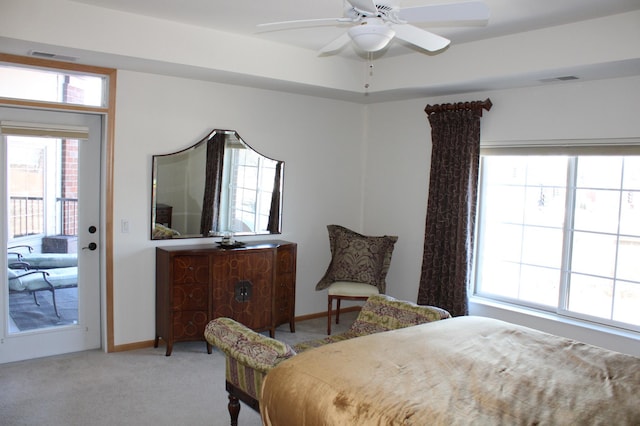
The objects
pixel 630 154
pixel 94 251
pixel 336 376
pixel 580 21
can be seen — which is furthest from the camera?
pixel 94 251

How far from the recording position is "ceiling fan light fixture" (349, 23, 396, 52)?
2.47 m

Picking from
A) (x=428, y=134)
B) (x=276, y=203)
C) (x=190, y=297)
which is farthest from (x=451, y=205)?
(x=190, y=297)

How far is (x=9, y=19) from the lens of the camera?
3457 millimetres

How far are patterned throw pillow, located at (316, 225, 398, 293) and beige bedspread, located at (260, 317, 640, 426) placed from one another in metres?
2.32

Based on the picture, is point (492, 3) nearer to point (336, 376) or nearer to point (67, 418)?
point (336, 376)

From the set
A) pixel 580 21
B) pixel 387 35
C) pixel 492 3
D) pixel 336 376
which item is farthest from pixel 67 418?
pixel 580 21

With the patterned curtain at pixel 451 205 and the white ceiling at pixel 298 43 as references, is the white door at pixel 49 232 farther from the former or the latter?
the patterned curtain at pixel 451 205

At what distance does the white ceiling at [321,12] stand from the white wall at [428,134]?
2.35 feet

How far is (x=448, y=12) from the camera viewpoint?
97.0 inches

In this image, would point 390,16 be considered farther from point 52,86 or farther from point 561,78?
point 52,86

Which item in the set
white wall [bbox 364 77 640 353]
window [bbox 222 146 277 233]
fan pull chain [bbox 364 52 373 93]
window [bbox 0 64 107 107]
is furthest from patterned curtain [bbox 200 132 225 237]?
white wall [bbox 364 77 640 353]

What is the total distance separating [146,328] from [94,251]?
80 centimetres

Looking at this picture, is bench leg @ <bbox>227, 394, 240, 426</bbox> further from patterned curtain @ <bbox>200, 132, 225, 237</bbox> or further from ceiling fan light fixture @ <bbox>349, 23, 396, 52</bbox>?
patterned curtain @ <bbox>200, 132, 225, 237</bbox>

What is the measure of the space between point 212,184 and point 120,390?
6.36 feet
